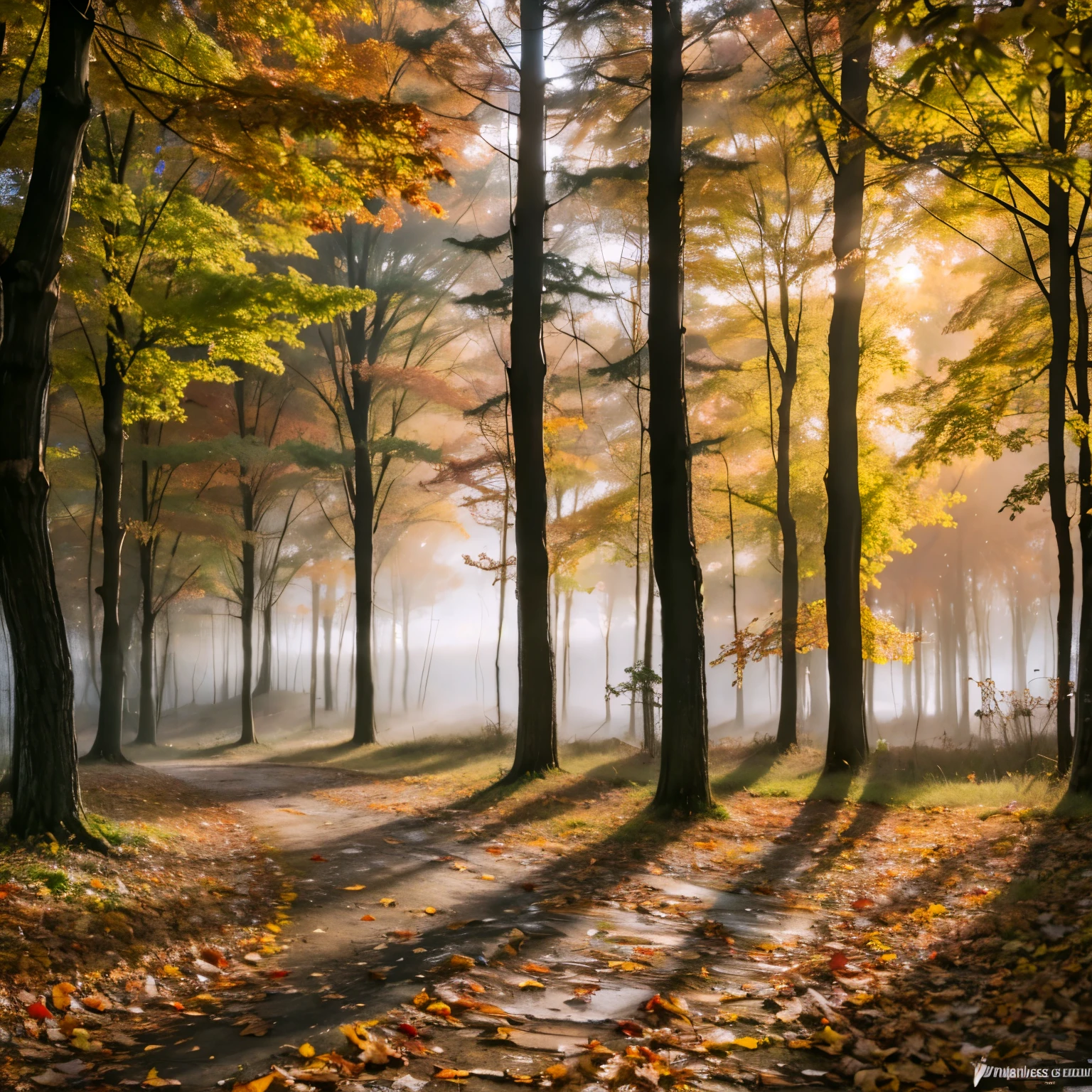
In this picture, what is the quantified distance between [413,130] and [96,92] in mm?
4341

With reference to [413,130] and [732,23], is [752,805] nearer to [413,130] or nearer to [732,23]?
[413,130]

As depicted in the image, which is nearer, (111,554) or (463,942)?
(463,942)

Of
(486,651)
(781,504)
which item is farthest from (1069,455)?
(486,651)

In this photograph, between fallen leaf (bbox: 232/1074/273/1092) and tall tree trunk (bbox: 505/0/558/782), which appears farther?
tall tree trunk (bbox: 505/0/558/782)

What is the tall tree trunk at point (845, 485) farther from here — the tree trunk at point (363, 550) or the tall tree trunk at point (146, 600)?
the tall tree trunk at point (146, 600)

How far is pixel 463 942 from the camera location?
4.24 metres

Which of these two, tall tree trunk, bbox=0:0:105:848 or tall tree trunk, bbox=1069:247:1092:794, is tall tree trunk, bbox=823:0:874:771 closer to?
tall tree trunk, bbox=1069:247:1092:794

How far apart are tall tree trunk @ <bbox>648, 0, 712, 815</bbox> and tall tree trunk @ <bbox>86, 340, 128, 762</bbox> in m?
8.23

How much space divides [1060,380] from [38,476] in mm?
9871

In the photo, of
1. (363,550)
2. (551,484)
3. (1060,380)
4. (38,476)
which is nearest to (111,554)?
(363,550)

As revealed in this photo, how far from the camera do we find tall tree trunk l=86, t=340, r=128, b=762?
11969 mm

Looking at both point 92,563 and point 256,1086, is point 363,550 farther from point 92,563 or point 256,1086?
point 256,1086

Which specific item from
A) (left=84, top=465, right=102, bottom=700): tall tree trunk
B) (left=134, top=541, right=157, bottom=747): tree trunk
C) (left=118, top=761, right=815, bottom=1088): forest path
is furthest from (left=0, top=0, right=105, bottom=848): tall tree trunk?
(left=84, top=465, right=102, bottom=700): tall tree trunk

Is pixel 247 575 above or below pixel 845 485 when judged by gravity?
below
